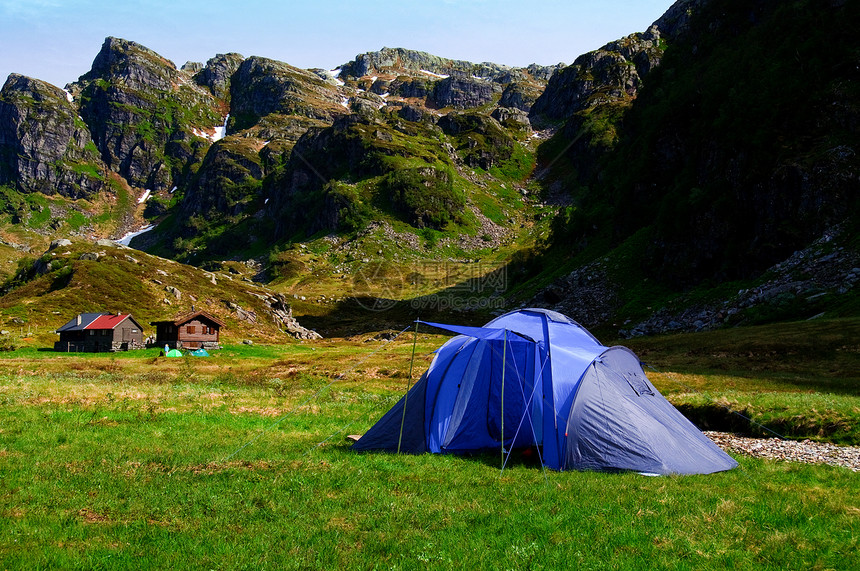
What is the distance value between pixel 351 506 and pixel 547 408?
7.03 meters

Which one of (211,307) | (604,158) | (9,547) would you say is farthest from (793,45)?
(211,307)

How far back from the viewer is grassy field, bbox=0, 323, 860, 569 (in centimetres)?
815

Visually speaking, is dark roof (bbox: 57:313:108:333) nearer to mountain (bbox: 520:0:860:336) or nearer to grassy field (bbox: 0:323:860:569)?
grassy field (bbox: 0:323:860:569)

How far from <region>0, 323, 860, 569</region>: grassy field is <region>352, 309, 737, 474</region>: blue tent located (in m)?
0.87

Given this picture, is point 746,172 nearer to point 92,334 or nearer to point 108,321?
point 108,321

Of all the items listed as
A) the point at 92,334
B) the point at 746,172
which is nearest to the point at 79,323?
the point at 92,334

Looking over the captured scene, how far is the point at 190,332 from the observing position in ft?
223

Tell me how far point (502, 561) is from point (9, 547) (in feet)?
25.6

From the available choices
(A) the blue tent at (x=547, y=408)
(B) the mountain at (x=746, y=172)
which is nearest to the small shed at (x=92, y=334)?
(A) the blue tent at (x=547, y=408)

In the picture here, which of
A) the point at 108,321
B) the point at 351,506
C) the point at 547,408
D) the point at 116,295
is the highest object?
the point at 116,295

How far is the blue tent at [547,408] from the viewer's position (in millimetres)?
14344

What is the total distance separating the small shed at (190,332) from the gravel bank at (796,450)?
6435 cm

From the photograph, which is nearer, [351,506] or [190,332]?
[351,506]

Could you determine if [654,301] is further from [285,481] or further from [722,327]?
[285,481]
